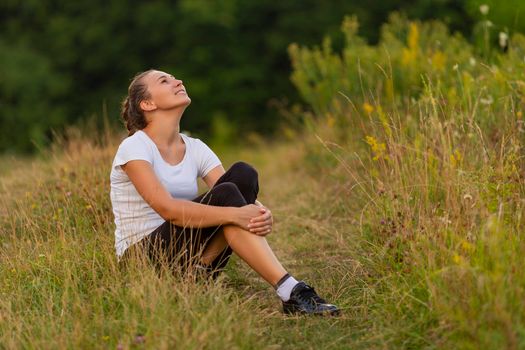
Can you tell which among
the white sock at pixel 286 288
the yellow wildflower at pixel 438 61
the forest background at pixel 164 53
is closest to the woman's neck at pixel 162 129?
the white sock at pixel 286 288

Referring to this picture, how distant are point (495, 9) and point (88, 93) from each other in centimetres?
1339

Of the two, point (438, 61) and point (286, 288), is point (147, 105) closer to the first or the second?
point (286, 288)

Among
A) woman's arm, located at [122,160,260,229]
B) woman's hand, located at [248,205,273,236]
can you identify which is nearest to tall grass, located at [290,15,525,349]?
woman's hand, located at [248,205,273,236]

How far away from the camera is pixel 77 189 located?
5004mm

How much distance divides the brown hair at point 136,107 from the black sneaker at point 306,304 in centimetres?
109

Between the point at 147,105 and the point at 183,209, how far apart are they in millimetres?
Result: 620

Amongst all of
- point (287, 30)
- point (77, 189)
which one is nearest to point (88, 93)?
point (287, 30)

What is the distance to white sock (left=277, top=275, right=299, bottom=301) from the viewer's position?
3537 millimetres

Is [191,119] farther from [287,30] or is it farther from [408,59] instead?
[408,59]

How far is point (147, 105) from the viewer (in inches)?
151

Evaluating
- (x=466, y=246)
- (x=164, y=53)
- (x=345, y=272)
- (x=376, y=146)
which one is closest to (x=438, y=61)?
(x=376, y=146)

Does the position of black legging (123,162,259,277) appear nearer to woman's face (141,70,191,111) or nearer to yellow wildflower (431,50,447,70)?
woman's face (141,70,191,111)

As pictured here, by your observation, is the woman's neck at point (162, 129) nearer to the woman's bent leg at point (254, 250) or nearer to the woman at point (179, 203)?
the woman at point (179, 203)

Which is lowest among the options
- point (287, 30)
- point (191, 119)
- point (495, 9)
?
point (191, 119)
